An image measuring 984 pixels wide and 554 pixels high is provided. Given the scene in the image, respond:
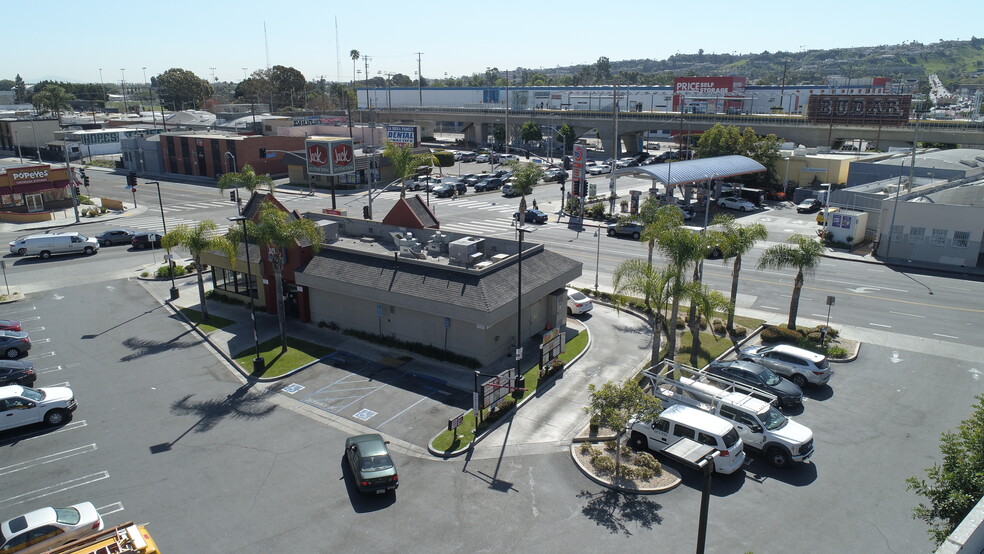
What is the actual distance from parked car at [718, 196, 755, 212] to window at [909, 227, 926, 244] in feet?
66.5

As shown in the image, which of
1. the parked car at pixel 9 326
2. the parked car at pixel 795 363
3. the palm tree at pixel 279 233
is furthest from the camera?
the parked car at pixel 9 326

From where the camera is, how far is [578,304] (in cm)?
3409

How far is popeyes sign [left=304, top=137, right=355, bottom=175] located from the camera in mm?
68812

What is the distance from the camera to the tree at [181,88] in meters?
172

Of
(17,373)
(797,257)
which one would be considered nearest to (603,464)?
(797,257)

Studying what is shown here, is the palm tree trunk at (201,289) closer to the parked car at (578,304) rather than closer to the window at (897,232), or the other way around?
the parked car at (578,304)

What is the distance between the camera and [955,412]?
23.5 meters

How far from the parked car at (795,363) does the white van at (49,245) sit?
48.1m

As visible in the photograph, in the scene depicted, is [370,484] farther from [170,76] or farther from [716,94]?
[170,76]

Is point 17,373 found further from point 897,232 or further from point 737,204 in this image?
point 737,204

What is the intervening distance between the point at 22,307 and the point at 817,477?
41.5 m

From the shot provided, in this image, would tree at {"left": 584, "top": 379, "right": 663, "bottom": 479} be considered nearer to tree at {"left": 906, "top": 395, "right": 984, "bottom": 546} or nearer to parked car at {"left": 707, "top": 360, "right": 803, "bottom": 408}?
parked car at {"left": 707, "top": 360, "right": 803, "bottom": 408}

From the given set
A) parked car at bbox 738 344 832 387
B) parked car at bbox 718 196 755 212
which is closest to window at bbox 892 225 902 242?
parked car at bbox 718 196 755 212

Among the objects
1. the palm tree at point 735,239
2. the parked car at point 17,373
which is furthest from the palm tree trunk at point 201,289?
the palm tree at point 735,239
